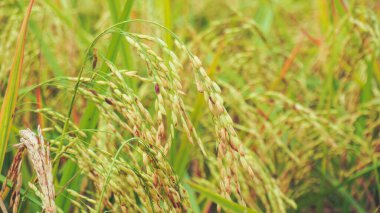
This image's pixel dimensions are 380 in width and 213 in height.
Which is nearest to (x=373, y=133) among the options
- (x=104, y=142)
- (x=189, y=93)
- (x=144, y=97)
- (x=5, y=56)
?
(x=189, y=93)

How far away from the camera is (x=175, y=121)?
104cm

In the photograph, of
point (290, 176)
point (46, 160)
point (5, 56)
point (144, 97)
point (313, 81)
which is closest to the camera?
point (46, 160)

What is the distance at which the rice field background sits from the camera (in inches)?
40.9

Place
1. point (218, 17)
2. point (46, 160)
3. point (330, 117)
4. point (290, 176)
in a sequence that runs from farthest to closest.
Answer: point (218, 17) < point (330, 117) < point (290, 176) < point (46, 160)

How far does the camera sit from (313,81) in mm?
2248

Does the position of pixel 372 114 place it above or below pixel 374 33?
below

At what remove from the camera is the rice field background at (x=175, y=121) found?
104 centimetres

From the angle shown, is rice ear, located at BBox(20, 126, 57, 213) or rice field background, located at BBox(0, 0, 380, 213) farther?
rice field background, located at BBox(0, 0, 380, 213)

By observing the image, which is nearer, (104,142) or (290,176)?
(104,142)

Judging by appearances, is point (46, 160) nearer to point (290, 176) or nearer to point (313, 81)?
point (290, 176)

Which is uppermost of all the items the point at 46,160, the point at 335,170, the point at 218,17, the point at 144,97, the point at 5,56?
the point at 218,17

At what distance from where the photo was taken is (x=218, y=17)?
3158 mm

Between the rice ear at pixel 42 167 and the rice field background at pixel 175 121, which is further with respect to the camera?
the rice field background at pixel 175 121

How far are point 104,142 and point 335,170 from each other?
82 centimetres
